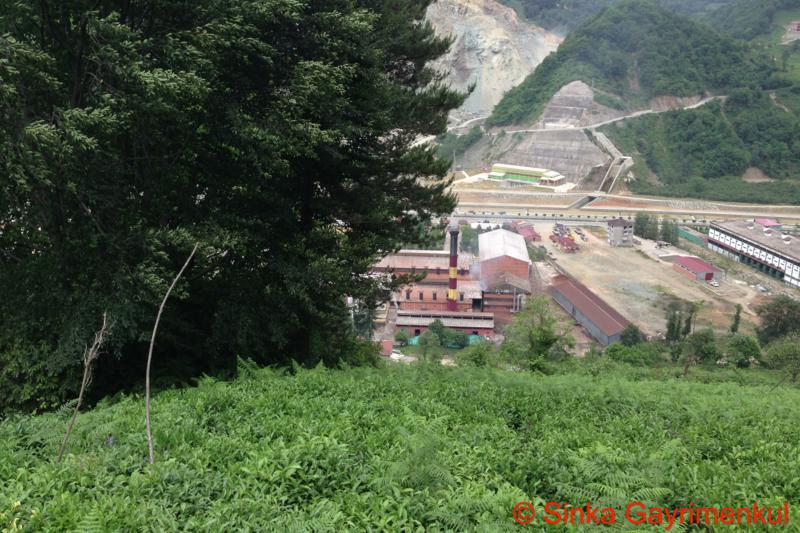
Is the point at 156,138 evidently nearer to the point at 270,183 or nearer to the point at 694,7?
the point at 270,183

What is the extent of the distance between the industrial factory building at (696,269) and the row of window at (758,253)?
13.0 feet

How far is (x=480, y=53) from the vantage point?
8269cm

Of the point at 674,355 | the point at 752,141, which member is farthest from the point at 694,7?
the point at 674,355

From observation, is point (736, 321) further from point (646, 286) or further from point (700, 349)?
point (700, 349)

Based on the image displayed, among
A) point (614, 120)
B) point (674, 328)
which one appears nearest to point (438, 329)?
point (674, 328)

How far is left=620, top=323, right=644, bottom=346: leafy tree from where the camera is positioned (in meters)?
23.2

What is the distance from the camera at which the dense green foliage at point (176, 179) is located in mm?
5562

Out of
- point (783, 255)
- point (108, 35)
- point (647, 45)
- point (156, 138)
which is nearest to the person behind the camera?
point (108, 35)

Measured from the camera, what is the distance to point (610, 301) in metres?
29.6

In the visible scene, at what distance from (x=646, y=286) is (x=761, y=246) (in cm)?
1073

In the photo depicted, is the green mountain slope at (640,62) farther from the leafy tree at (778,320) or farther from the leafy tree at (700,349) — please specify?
the leafy tree at (700,349)

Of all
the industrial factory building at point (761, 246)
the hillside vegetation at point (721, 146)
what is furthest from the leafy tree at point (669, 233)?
the hillside vegetation at point (721, 146)

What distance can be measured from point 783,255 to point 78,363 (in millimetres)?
39141

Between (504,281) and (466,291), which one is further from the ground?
(504,281)
